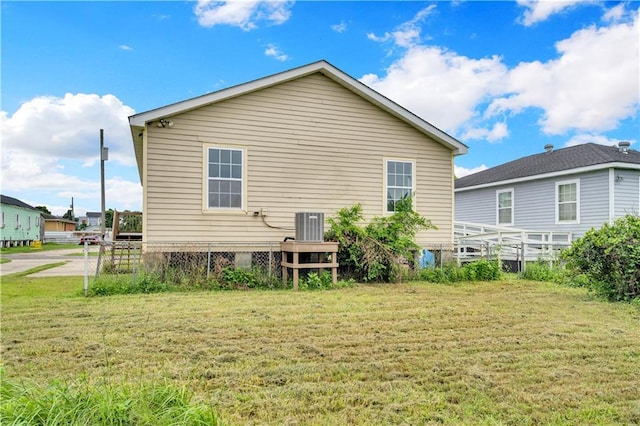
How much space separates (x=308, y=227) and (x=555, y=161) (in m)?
12.2

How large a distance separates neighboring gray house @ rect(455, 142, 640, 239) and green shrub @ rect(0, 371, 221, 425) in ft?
47.7

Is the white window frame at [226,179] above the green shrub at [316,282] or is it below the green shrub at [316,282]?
above

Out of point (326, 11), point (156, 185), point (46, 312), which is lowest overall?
point (46, 312)

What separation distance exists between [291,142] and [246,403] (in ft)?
25.8

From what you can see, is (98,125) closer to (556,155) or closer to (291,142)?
(291,142)

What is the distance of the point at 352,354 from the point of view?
3.90 meters

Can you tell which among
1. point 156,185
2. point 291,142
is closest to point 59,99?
point 156,185

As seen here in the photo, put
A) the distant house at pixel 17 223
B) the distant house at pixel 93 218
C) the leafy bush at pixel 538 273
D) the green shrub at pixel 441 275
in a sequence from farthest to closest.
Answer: the distant house at pixel 93 218 → the distant house at pixel 17 223 → the leafy bush at pixel 538 273 → the green shrub at pixel 441 275

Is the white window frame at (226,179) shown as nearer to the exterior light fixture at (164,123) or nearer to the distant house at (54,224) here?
the exterior light fixture at (164,123)

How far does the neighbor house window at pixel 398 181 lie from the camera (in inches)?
426

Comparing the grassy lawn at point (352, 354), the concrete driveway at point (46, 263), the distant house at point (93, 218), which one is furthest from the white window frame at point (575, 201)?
the distant house at point (93, 218)

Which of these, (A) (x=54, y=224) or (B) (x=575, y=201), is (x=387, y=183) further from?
(A) (x=54, y=224)

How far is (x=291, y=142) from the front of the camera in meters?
9.98

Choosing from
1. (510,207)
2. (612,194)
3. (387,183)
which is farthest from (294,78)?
(510,207)
